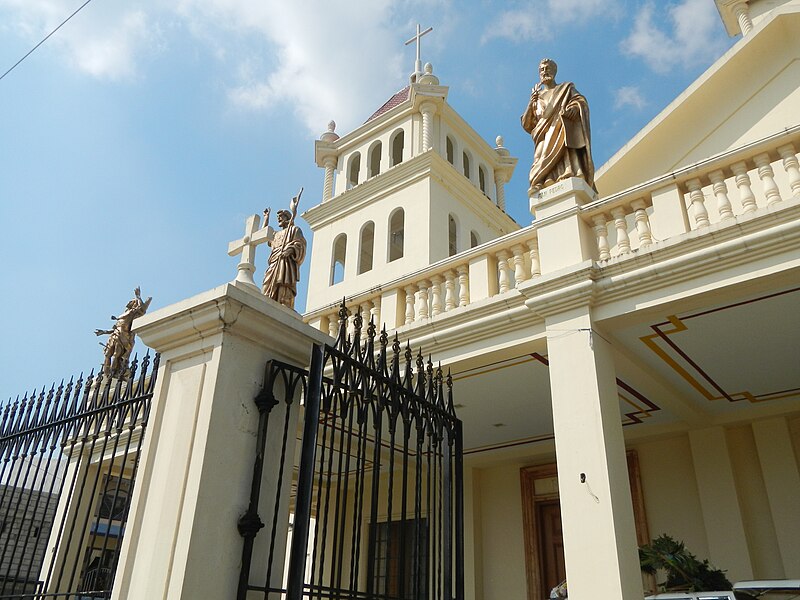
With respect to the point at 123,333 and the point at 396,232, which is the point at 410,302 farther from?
the point at 396,232

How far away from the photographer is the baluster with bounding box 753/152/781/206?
600 centimetres

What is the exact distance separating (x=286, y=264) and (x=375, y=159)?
9343 millimetres

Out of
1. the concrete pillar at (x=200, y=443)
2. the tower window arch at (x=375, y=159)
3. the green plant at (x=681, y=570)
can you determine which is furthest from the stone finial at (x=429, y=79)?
the concrete pillar at (x=200, y=443)

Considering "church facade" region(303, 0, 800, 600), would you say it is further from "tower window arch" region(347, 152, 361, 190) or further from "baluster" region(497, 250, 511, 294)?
"tower window arch" region(347, 152, 361, 190)

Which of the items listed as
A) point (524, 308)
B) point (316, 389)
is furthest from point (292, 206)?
point (316, 389)

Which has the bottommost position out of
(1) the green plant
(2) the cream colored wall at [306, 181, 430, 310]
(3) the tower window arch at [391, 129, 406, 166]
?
(1) the green plant

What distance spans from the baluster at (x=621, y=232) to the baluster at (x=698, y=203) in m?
0.67

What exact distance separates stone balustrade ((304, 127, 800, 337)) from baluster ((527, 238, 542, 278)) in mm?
11

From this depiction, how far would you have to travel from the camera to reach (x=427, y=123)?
637 inches

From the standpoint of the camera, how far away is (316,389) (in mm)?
3016

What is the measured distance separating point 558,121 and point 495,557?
7222mm

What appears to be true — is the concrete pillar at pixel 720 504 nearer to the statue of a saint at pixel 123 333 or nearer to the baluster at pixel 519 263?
the baluster at pixel 519 263

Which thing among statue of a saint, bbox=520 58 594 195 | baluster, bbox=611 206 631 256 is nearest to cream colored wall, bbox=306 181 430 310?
statue of a saint, bbox=520 58 594 195

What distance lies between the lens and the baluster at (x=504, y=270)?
7.56 meters
